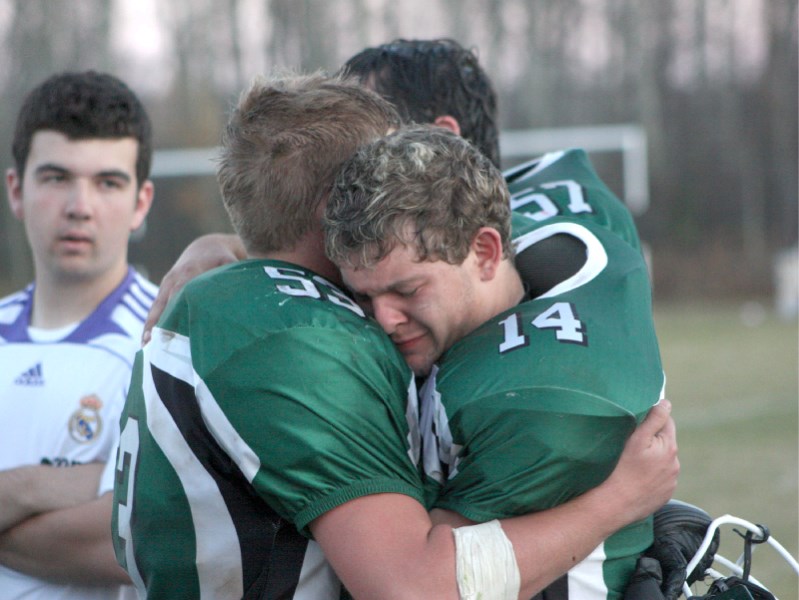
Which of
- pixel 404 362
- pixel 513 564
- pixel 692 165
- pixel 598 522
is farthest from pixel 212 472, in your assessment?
pixel 692 165

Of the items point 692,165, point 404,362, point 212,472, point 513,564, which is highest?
point 404,362

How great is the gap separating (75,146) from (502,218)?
185cm

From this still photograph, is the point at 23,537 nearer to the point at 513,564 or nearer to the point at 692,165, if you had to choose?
the point at 513,564

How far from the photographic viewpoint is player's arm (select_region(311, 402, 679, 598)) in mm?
1968

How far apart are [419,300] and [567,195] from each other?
1.01 m

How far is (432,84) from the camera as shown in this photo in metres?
3.57

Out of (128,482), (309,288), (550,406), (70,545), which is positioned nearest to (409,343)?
(309,288)

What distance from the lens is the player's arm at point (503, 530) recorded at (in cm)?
197

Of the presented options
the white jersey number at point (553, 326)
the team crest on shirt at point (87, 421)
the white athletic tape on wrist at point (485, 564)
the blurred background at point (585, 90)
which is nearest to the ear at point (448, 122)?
the white jersey number at point (553, 326)

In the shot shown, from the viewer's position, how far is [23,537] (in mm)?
2982

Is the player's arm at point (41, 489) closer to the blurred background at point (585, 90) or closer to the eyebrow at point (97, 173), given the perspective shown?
the eyebrow at point (97, 173)

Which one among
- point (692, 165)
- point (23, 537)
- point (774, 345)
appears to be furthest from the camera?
point (692, 165)

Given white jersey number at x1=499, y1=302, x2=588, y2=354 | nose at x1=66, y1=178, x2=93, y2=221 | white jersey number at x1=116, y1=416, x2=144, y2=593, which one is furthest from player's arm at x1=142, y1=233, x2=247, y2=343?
white jersey number at x1=499, y1=302, x2=588, y2=354

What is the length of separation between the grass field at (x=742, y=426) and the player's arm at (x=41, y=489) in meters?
3.95
